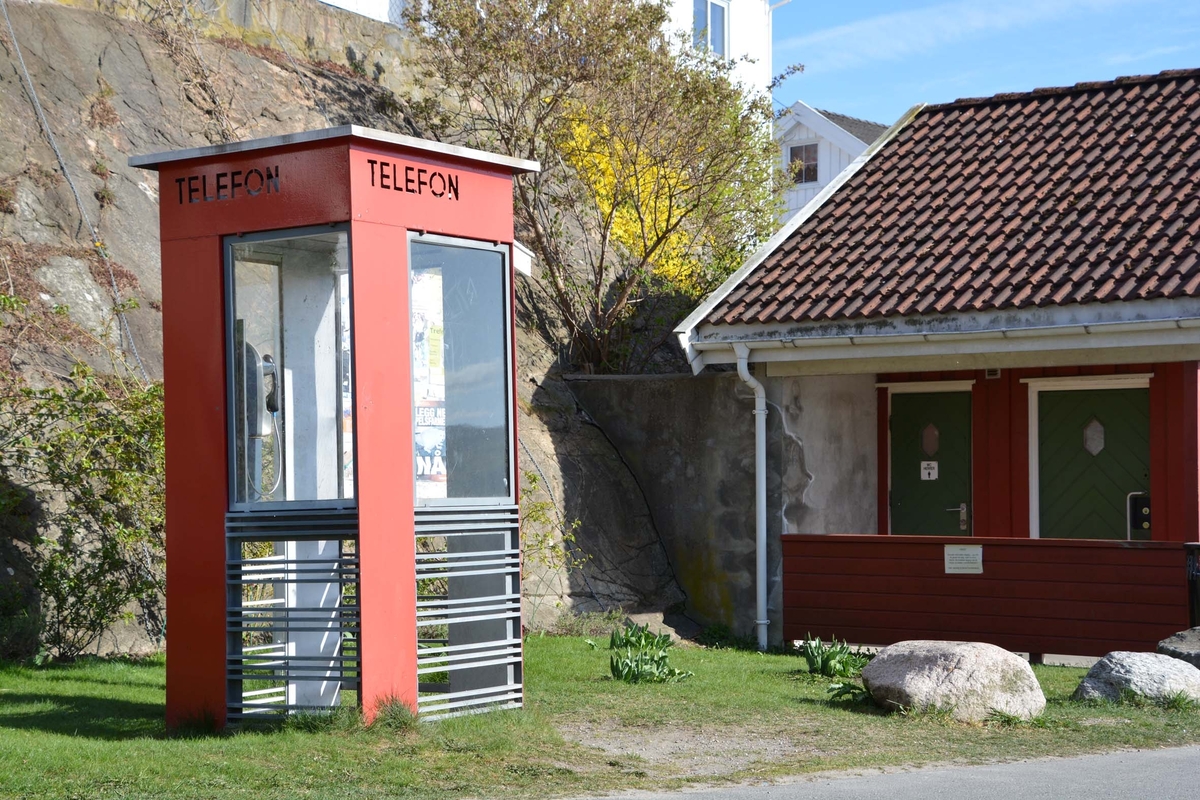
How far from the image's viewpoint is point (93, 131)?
1538 centimetres

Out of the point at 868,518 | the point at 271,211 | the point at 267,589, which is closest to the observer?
the point at 271,211

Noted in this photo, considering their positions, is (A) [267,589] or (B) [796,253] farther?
(B) [796,253]

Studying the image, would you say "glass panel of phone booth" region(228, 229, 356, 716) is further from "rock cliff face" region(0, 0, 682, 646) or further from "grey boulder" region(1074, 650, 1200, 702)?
"grey boulder" region(1074, 650, 1200, 702)

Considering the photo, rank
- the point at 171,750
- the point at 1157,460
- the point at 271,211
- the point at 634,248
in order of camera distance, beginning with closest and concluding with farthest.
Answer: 1. the point at 171,750
2. the point at 271,211
3. the point at 1157,460
4. the point at 634,248

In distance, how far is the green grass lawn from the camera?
6973 mm

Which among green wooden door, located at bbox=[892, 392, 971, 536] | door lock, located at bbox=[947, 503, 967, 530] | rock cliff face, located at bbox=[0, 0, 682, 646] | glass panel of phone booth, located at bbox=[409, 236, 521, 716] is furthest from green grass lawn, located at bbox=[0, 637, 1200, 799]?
green wooden door, located at bbox=[892, 392, 971, 536]

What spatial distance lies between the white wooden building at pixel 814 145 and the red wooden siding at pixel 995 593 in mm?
19419

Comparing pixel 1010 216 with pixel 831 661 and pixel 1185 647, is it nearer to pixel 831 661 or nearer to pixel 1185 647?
pixel 1185 647

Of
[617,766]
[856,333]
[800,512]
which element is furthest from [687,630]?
[617,766]

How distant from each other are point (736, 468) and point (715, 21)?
18344 millimetres

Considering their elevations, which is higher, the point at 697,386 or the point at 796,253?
the point at 796,253

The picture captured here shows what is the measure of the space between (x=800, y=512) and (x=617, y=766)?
7.56 m

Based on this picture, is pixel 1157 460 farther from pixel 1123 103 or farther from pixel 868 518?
pixel 1123 103

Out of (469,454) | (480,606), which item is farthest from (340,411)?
(480,606)
